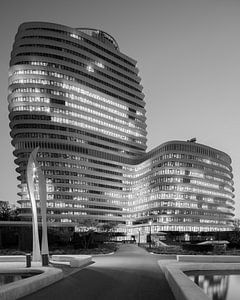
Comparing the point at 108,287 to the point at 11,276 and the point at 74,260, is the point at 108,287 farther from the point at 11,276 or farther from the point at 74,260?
the point at 74,260

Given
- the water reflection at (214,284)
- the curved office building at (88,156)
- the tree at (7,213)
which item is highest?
the curved office building at (88,156)

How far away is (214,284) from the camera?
23.8m

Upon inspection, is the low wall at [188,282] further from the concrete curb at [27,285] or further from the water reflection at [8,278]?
the water reflection at [8,278]

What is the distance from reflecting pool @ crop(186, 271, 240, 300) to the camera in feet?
68.4

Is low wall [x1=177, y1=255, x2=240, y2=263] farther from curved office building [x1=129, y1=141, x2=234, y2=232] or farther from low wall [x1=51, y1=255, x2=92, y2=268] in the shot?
curved office building [x1=129, y1=141, x2=234, y2=232]

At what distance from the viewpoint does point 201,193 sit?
161 meters

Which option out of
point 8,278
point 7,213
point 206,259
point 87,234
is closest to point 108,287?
point 8,278

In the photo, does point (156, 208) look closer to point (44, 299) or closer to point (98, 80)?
point (98, 80)

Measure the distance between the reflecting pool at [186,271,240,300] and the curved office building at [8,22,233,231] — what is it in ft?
395

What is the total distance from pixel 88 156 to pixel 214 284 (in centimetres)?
14098

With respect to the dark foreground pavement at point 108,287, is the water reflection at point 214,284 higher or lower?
lower

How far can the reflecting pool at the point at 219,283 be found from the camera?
68.4 feet

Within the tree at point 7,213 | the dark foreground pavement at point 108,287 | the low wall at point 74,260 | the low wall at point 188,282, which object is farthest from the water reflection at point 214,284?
the tree at point 7,213

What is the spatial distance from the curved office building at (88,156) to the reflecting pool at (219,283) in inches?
4737
